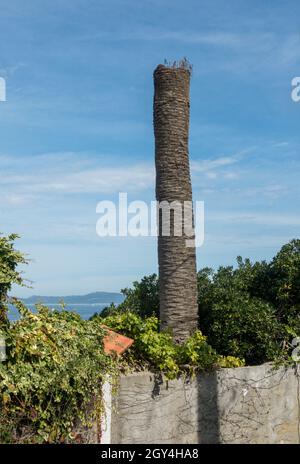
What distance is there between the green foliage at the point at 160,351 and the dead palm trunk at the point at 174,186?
75 cm

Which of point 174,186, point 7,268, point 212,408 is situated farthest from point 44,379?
point 174,186

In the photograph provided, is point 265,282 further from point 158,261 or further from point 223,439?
point 223,439

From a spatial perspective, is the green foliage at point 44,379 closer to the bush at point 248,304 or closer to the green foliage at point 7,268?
the green foliage at point 7,268

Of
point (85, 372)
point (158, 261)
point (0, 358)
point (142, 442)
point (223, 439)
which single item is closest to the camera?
point (0, 358)

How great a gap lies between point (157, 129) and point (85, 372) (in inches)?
246

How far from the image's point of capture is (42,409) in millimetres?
9734

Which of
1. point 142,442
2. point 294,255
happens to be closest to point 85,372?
point 142,442

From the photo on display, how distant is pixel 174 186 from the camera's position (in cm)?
1387

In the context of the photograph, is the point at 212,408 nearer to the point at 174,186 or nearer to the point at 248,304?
the point at 248,304

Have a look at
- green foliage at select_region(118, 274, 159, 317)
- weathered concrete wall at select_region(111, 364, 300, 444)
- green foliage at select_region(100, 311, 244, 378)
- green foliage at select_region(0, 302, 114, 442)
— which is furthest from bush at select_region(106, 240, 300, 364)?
green foliage at select_region(0, 302, 114, 442)

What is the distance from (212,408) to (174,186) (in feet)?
15.8

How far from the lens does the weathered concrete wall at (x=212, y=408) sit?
37.5ft

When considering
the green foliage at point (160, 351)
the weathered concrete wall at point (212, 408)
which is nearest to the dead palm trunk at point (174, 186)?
the green foliage at point (160, 351)
